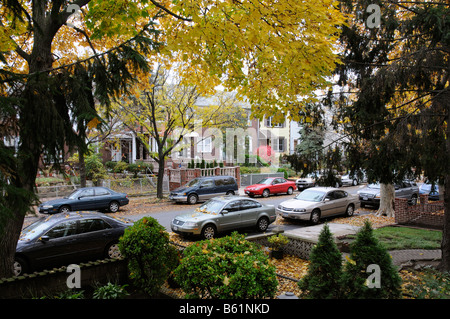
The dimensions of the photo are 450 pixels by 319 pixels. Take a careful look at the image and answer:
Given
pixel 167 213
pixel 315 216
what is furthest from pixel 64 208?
pixel 315 216

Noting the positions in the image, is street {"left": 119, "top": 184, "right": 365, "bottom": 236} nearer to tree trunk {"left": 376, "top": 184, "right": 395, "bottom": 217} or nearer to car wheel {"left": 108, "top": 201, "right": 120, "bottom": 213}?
car wheel {"left": 108, "top": 201, "right": 120, "bottom": 213}

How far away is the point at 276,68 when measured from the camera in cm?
715

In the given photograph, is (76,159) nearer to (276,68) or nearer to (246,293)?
(276,68)

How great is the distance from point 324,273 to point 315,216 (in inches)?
405

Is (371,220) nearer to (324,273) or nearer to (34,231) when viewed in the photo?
(324,273)

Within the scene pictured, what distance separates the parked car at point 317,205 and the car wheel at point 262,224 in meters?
1.92

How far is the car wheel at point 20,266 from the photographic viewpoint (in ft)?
25.2

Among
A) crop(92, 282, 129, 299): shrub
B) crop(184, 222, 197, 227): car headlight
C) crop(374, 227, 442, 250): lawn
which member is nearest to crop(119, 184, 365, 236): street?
crop(184, 222, 197, 227): car headlight

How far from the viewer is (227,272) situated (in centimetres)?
447

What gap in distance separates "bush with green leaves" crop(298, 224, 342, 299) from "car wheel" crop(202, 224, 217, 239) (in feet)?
21.7

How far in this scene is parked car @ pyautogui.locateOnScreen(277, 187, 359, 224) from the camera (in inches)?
569
